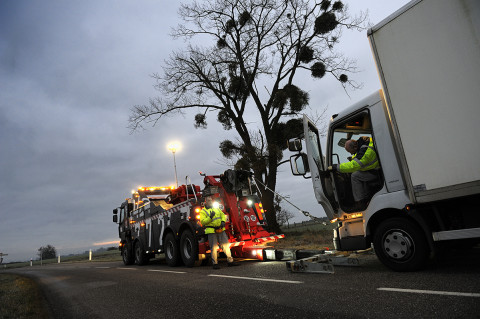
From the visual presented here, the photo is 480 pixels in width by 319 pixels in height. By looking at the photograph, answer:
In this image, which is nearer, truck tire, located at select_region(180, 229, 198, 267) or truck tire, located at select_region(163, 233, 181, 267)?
truck tire, located at select_region(180, 229, 198, 267)

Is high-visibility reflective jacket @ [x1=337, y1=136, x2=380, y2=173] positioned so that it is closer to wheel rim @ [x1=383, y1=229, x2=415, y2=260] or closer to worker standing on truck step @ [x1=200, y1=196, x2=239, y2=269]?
wheel rim @ [x1=383, y1=229, x2=415, y2=260]

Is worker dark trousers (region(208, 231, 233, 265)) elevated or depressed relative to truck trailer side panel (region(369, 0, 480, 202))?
depressed

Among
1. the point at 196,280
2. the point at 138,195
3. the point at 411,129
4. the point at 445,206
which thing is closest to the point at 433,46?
the point at 411,129

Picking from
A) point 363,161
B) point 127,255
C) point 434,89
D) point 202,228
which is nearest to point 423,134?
point 434,89

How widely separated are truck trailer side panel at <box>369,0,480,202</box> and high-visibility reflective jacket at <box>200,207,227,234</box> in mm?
4892

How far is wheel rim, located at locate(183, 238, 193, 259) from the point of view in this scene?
29.3 ft

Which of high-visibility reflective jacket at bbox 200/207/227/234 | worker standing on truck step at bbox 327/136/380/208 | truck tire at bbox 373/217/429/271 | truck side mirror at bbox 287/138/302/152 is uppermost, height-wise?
truck side mirror at bbox 287/138/302/152

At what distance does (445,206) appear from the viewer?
4051mm

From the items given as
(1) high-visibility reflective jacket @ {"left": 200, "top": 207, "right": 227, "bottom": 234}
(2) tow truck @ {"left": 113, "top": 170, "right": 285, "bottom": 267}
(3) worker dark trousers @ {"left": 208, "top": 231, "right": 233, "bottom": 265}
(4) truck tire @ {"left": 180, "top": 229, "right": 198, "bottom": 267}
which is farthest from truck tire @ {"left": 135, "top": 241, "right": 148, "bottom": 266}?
(1) high-visibility reflective jacket @ {"left": 200, "top": 207, "right": 227, "bottom": 234}

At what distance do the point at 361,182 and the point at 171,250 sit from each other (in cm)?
683

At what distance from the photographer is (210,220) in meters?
7.84

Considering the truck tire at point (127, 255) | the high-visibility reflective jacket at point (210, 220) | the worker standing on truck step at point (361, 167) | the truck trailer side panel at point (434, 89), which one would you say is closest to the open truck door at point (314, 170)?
the worker standing on truck step at point (361, 167)

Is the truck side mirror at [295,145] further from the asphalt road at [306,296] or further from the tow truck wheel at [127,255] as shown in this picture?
the tow truck wheel at [127,255]

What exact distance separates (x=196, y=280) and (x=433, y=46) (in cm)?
574
